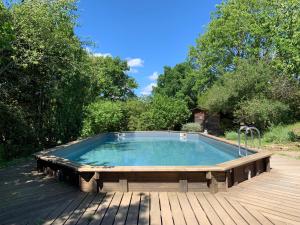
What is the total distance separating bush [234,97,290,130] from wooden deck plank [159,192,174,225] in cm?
1012

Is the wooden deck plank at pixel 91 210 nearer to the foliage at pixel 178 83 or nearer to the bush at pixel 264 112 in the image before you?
Result: the bush at pixel 264 112

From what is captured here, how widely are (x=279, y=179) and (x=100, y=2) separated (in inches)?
673

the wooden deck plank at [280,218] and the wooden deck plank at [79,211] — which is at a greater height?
the wooden deck plank at [280,218]

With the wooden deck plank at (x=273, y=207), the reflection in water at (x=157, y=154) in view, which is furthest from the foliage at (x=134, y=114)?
the wooden deck plank at (x=273, y=207)

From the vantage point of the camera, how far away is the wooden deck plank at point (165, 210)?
363 cm

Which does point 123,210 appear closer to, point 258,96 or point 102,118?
point 102,118

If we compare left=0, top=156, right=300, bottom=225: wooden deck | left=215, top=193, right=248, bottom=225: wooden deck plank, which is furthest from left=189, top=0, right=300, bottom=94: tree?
left=215, top=193, right=248, bottom=225: wooden deck plank

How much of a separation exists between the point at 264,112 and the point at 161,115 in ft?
22.0

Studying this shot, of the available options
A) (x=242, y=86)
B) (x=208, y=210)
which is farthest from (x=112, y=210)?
(x=242, y=86)

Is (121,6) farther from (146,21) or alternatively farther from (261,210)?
(261,210)

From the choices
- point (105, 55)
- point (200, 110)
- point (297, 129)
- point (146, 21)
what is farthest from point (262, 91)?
point (105, 55)

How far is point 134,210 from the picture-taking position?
403cm

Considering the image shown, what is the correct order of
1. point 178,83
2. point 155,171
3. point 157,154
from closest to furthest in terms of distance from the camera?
point 155,171 < point 157,154 < point 178,83

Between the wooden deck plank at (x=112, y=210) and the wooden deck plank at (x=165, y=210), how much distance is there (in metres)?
0.64
